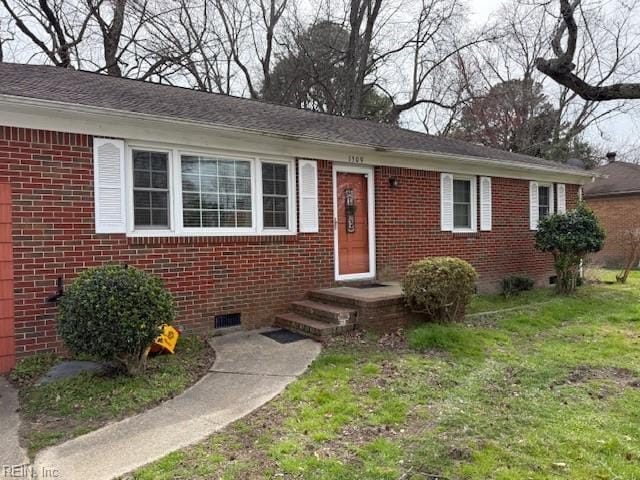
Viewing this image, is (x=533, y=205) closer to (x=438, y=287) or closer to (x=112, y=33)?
(x=438, y=287)

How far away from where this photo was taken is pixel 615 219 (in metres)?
19.2

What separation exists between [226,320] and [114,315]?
254cm

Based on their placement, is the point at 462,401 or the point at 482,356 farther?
the point at 482,356

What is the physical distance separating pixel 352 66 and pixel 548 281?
1278 centimetres

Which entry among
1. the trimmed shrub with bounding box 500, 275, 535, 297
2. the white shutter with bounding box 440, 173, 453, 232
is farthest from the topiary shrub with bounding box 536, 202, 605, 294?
the white shutter with bounding box 440, 173, 453, 232

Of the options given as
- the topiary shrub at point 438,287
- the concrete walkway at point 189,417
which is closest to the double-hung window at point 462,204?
the topiary shrub at point 438,287

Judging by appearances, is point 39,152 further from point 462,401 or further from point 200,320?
point 462,401

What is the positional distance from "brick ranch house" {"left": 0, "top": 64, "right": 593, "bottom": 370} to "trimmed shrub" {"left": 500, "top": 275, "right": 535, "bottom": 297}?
26 cm

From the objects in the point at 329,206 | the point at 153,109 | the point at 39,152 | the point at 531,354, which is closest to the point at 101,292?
the point at 39,152

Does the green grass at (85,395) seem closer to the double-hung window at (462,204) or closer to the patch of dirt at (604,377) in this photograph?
the patch of dirt at (604,377)

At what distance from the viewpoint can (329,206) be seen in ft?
25.6

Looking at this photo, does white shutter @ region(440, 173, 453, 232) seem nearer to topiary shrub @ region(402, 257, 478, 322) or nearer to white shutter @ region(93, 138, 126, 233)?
topiary shrub @ region(402, 257, 478, 322)

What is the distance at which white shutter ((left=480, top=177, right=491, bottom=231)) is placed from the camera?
10.1 metres

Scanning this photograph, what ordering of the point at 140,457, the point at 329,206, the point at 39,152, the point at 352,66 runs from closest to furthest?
the point at 140,457 → the point at 39,152 → the point at 329,206 → the point at 352,66
